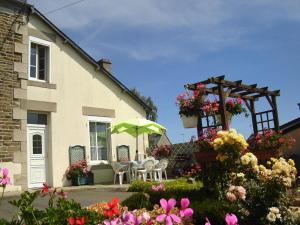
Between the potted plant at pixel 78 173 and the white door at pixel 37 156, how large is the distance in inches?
32.5

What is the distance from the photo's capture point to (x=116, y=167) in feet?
46.4

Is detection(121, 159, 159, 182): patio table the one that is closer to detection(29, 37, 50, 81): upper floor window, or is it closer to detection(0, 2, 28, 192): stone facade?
detection(0, 2, 28, 192): stone facade

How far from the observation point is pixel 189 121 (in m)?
10.3

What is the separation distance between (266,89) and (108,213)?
11.2 metres

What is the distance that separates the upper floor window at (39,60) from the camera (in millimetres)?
13445

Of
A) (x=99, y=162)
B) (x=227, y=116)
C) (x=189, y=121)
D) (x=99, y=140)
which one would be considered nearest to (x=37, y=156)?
(x=99, y=162)

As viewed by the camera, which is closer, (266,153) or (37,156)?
(266,153)

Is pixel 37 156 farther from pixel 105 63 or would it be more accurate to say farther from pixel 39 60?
pixel 105 63

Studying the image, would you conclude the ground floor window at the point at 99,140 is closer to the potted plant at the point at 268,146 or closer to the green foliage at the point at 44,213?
the potted plant at the point at 268,146

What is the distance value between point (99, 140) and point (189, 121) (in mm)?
5711

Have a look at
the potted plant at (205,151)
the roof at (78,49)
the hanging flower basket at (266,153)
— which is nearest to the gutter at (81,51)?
the roof at (78,49)

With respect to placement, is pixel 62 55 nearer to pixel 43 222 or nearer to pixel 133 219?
pixel 43 222

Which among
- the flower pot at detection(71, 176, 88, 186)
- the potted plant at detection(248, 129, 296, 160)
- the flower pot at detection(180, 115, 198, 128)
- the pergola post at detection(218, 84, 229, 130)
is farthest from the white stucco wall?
the potted plant at detection(248, 129, 296, 160)

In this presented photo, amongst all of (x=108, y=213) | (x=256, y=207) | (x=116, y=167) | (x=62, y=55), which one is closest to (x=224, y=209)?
(x=256, y=207)
